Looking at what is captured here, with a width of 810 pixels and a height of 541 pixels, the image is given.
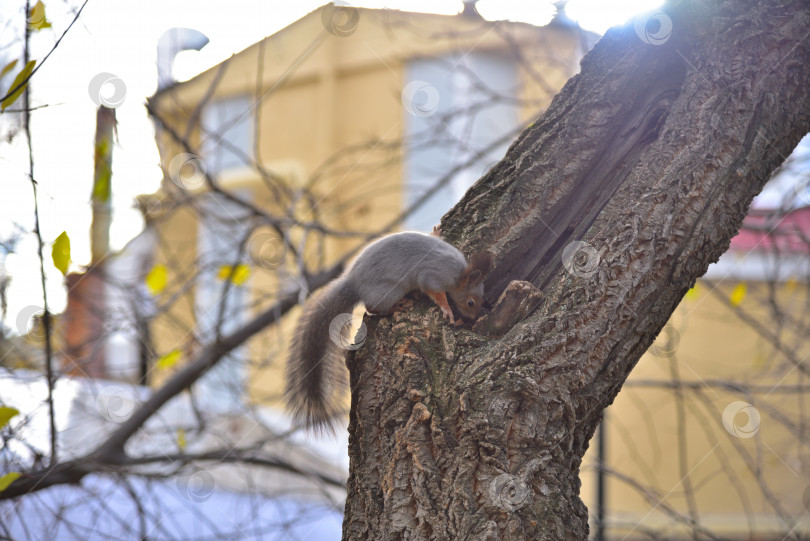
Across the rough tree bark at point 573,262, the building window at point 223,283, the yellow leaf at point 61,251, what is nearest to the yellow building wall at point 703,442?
the building window at point 223,283

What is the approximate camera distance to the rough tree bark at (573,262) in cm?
122

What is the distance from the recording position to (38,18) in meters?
1.40

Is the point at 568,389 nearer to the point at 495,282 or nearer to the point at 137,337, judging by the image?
the point at 495,282

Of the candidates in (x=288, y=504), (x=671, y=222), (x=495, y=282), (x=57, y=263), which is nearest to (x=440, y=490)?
(x=495, y=282)

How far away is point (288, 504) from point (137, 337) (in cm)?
179

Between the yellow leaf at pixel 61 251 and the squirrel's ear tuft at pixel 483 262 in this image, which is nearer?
the yellow leaf at pixel 61 251

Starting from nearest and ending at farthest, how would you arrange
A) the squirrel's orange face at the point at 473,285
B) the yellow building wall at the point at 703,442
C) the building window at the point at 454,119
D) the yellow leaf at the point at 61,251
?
the yellow leaf at the point at 61,251
the squirrel's orange face at the point at 473,285
the yellow building wall at the point at 703,442
the building window at the point at 454,119

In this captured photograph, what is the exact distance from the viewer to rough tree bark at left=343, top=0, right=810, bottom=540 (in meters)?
1.22

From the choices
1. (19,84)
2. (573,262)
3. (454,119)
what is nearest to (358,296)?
(573,262)

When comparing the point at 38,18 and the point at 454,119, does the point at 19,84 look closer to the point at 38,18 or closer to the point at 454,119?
the point at 38,18

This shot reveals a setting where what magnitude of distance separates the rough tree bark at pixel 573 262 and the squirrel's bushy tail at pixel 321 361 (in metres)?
0.33

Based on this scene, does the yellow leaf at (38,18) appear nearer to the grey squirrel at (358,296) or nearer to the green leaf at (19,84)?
the green leaf at (19,84)

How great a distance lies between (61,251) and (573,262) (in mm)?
1017

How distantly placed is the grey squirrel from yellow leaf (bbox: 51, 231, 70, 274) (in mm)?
617
